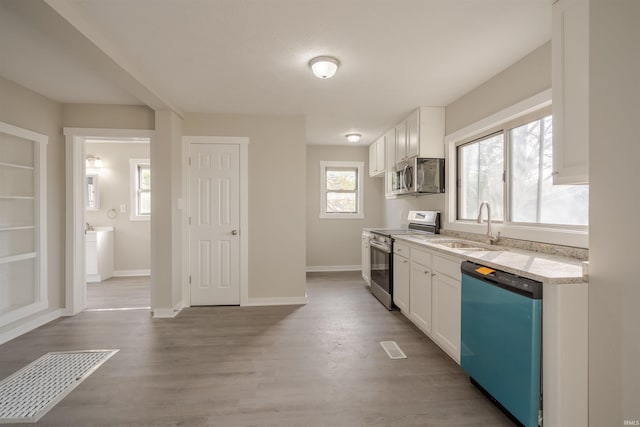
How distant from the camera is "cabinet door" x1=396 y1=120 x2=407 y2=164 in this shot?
3986 mm

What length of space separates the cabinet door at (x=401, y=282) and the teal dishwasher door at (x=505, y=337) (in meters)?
1.10

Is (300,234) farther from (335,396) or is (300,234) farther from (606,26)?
(606,26)

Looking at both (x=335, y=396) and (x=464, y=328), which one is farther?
(x=464, y=328)

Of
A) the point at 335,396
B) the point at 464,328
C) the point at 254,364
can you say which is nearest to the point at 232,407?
the point at 254,364

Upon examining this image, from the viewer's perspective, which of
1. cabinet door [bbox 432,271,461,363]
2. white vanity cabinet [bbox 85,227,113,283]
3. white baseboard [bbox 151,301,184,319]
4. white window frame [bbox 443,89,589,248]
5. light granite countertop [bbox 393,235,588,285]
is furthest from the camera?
white vanity cabinet [bbox 85,227,113,283]

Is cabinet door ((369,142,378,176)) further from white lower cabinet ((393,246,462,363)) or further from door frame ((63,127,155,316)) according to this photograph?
door frame ((63,127,155,316))

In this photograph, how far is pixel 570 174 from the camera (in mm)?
1697

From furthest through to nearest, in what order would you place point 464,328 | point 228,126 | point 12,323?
point 228,126 < point 12,323 < point 464,328

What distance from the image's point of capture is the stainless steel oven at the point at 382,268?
143 inches

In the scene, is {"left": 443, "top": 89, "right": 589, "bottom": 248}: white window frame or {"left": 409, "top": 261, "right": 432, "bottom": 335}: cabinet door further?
{"left": 409, "top": 261, "right": 432, "bottom": 335}: cabinet door

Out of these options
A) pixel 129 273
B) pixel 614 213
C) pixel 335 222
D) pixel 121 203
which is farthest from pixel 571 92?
pixel 129 273

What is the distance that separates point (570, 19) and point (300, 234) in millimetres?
3110

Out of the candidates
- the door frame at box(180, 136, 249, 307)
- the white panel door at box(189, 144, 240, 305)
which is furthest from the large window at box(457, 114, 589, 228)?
the white panel door at box(189, 144, 240, 305)

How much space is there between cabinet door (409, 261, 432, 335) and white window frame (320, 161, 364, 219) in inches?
119
